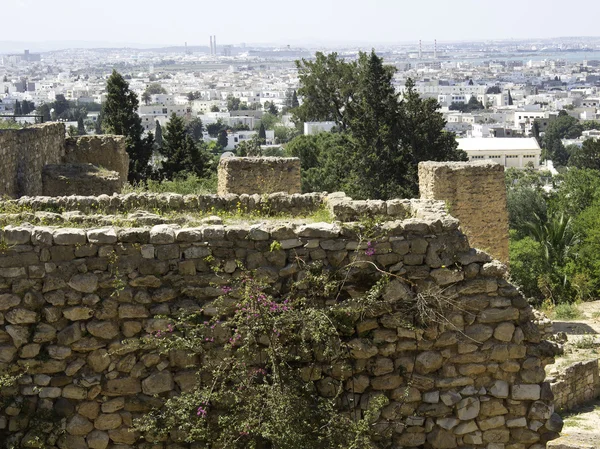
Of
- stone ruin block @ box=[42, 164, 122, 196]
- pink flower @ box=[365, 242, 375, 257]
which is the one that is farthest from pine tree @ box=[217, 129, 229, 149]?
pink flower @ box=[365, 242, 375, 257]

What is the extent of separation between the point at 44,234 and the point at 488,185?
8.67m

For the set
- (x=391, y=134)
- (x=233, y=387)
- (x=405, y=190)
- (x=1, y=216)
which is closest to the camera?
(x=233, y=387)

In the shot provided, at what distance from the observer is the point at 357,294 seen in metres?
5.32

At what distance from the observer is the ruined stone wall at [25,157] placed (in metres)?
10.8

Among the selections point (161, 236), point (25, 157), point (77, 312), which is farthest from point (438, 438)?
point (25, 157)

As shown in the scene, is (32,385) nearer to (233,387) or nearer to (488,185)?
(233,387)

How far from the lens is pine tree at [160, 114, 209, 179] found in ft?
94.9

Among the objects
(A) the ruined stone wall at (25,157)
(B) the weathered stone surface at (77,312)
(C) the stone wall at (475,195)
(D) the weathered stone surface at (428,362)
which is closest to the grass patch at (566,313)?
(C) the stone wall at (475,195)

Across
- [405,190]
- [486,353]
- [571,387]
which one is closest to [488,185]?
[571,387]

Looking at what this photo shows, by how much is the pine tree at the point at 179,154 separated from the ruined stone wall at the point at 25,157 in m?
15.7

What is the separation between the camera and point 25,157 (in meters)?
11.6

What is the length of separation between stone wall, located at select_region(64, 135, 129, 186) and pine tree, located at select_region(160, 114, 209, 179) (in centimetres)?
1477

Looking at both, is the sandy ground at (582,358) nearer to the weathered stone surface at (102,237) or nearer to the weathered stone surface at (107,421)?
the weathered stone surface at (107,421)

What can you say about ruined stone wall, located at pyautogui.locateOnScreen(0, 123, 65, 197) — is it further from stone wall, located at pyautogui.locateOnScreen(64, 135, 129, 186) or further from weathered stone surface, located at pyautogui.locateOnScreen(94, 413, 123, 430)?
weathered stone surface, located at pyautogui.locateOnScreen(94, 413, 123, 430)
